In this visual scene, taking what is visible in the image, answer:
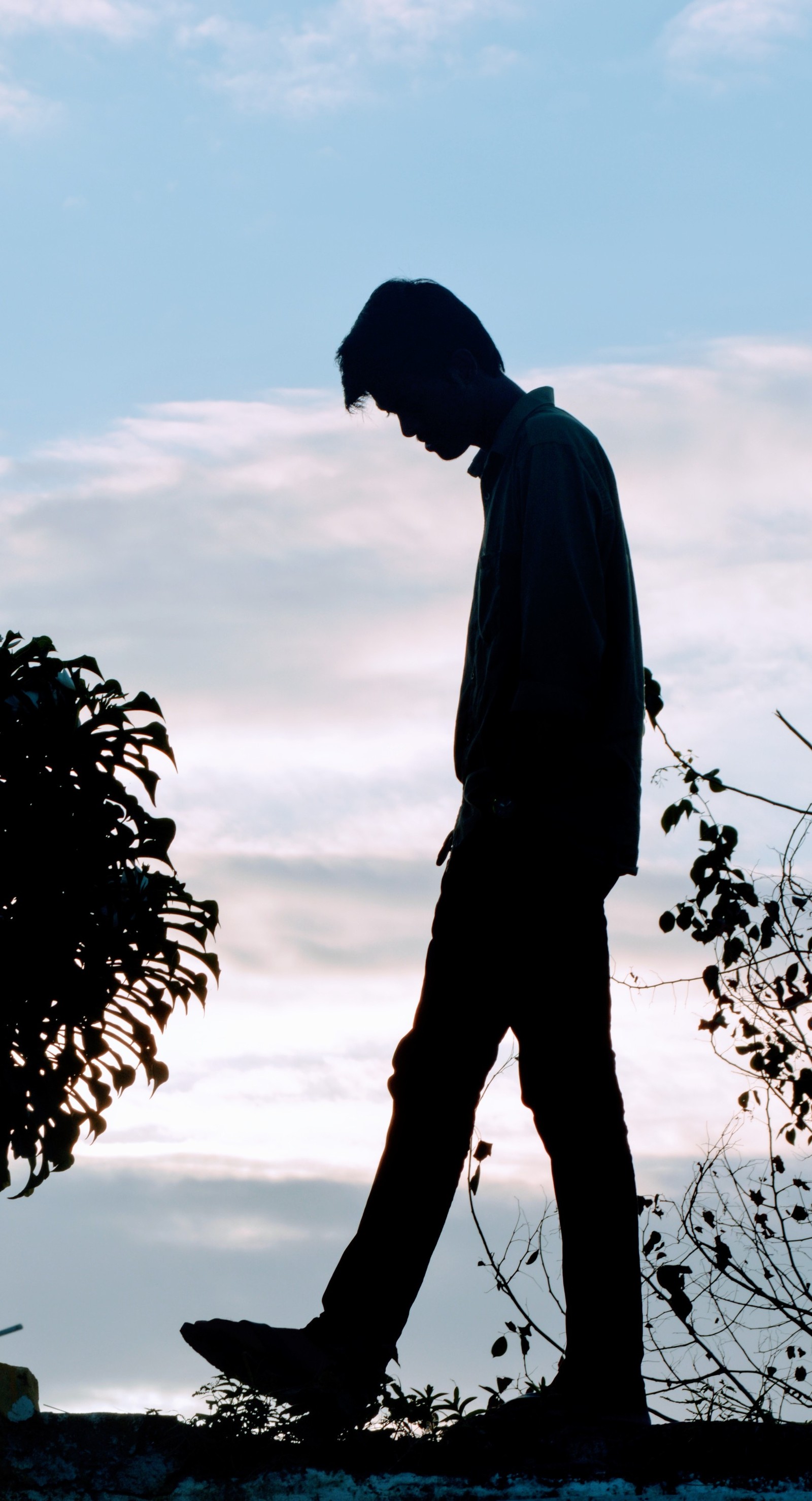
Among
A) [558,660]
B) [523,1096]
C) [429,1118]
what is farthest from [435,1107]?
[558,660]

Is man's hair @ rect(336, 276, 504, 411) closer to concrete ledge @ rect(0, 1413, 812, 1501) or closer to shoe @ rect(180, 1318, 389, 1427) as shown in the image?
shoe @ rect(180, 1318, 389, 1427)

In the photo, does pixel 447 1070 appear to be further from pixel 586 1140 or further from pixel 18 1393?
pixel 18 1393

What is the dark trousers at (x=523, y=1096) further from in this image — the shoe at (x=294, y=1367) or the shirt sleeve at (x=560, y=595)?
the shirt sleeve at (x=560, y=595)

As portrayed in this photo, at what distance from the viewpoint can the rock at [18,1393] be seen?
2467 mm

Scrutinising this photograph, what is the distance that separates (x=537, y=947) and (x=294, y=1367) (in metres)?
0.91

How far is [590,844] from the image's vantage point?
9.08ft

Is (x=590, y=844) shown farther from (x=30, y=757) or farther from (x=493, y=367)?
(x=30, y=757)

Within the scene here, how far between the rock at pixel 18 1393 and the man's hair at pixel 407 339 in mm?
2175

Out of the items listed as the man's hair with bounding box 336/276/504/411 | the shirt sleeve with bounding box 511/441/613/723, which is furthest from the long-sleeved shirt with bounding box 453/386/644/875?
the man's hair with bounding box 336/276/504/411

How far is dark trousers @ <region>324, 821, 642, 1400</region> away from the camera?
106 inches

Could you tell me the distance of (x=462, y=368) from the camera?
3133mm

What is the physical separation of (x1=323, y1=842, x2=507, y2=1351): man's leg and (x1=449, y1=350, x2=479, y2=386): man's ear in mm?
1057

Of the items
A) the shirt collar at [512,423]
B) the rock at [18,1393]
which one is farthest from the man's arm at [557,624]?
the rock at [18,1393]

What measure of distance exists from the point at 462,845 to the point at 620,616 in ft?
1.91
